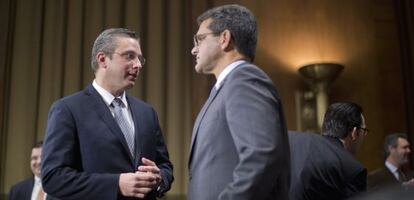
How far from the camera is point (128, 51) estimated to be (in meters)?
2.00

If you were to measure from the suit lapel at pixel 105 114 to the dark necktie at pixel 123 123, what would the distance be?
0.05m

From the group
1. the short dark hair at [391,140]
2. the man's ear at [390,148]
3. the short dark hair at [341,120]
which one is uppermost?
the short dark hair at [341,120]

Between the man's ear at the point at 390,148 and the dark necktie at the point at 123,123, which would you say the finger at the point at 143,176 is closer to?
the dark necktie at the point at 123,123

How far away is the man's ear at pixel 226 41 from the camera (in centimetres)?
158

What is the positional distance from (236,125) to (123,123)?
67 centimetres

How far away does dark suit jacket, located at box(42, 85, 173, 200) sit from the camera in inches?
67.4

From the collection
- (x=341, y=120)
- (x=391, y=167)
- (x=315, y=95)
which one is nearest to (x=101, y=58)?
(x=341, y=120)

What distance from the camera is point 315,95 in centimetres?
449

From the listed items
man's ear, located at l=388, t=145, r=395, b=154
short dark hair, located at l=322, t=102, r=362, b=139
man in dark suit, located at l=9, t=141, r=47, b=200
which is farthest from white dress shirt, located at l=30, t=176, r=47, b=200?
man's ear, located at l=388, t=145, r=395, b=154

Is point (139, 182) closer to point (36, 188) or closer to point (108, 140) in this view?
point (108, 140)

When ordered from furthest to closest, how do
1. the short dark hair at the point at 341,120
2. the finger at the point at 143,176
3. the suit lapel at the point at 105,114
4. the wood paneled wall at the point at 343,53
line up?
the wood paneled wall at the point at 343,53
the short dark hair at the point at 341,120
the suit lapel at the point at 105,114
the finger at the point at 143,176

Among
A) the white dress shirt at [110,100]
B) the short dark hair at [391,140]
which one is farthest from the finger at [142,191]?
the short dark hair at [391,140]

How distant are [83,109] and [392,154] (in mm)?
3268

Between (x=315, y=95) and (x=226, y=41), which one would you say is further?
(x=315, y=95)
